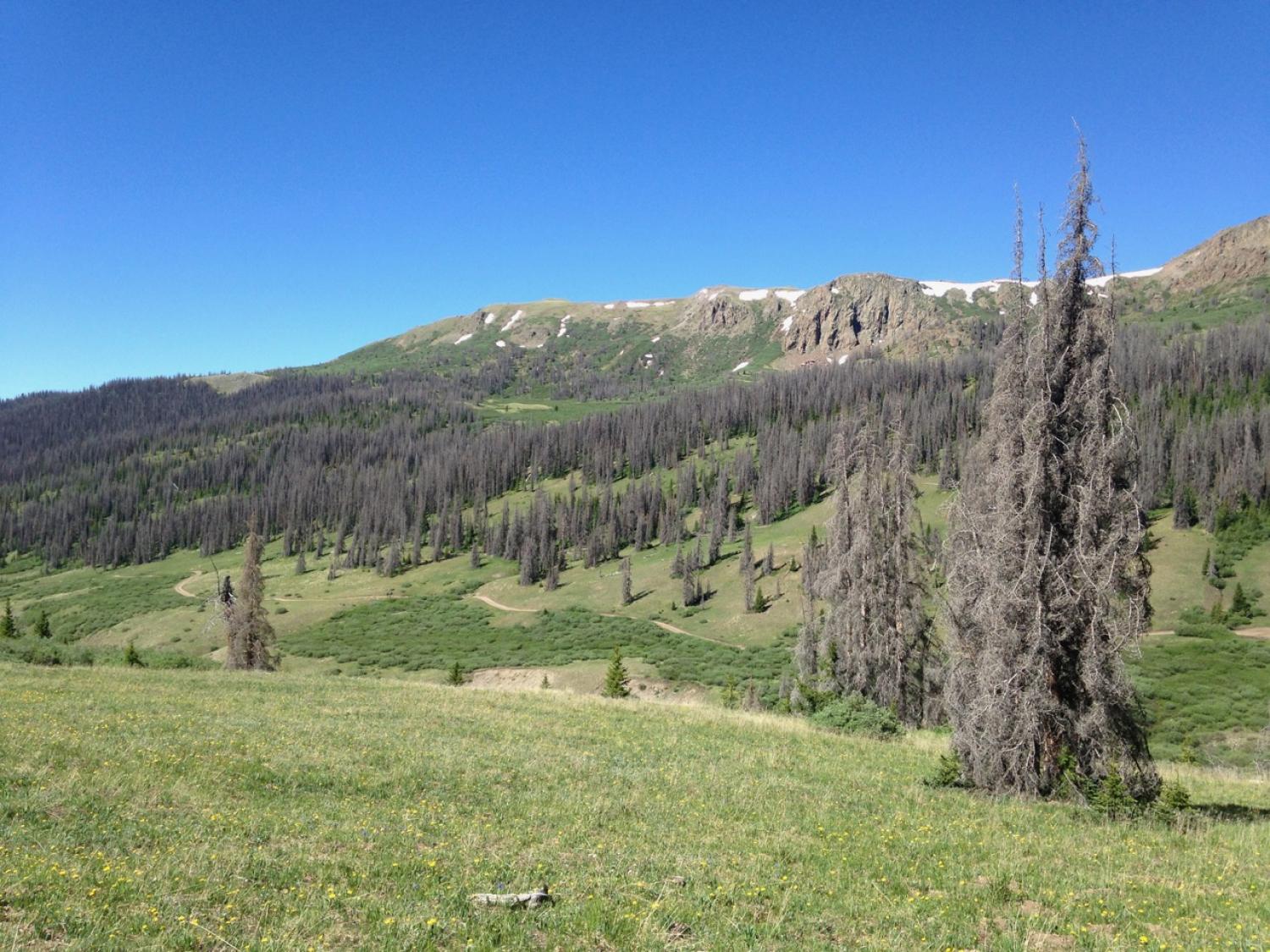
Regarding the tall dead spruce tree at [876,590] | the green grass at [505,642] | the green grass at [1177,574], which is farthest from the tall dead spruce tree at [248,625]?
the green grass at [1177,574]

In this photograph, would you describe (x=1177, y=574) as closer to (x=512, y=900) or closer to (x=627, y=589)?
(x=627, y=589)

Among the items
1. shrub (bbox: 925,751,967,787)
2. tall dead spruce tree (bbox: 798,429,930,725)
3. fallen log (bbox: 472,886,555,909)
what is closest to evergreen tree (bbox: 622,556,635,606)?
tall dead spruce tree (bbox: 798,429,930,725)

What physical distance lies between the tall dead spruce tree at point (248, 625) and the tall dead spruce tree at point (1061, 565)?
39.6m

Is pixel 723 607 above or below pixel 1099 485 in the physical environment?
below

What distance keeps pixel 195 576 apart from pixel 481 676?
11916cm

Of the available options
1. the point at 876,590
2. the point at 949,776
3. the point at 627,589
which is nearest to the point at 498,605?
the point at 627,589

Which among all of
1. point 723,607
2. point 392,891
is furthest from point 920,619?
point 723,607

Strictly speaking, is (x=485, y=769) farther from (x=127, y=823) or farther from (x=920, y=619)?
(x=920, y=619)

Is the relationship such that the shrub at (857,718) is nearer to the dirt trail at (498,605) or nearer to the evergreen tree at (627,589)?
the evergreen tree at (627,589)

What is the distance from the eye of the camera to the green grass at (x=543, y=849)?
6.94m

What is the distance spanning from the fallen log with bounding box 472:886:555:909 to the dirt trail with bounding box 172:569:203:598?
496ft

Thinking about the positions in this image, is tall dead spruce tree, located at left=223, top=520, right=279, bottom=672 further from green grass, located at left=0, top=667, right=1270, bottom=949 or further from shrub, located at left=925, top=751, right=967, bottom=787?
shrub, located at left=925, top=751, right=967, bottom=787

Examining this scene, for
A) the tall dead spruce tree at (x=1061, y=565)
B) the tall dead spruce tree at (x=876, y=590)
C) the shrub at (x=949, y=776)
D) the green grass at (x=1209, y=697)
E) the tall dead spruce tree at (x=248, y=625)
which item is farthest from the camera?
the green grass at (x=1209, y=697)

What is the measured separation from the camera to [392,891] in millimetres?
7746
